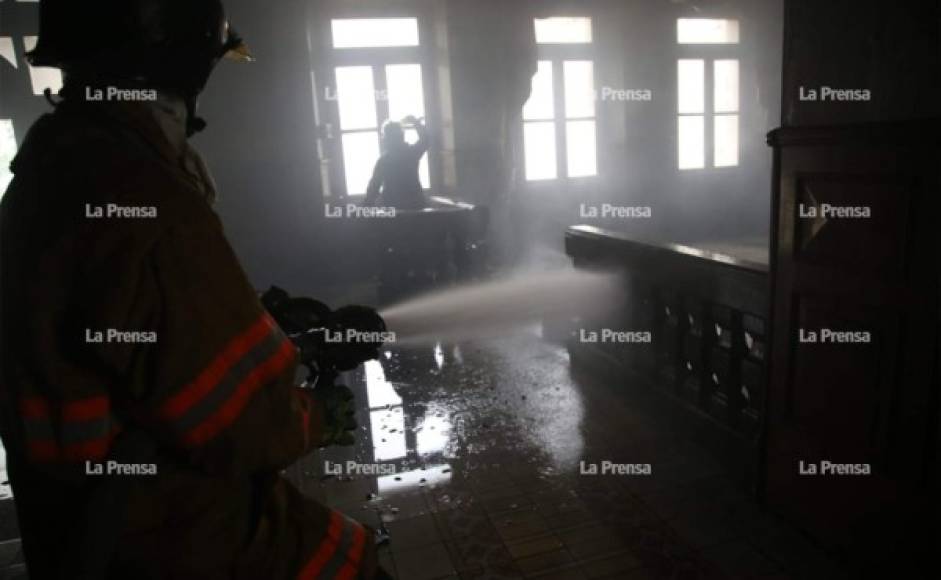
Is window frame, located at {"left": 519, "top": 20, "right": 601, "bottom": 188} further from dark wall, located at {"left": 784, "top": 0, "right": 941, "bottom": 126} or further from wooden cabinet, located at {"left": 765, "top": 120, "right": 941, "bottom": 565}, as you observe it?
wooden cabinet, located at {"left": 765, "top": 120, "right": 941, "bottom": 565}

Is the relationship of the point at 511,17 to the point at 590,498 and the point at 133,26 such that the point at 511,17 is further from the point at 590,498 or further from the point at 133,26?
the point at 133,26

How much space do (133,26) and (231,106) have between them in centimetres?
886

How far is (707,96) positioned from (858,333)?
11.7m

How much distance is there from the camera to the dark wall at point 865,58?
2275 mm

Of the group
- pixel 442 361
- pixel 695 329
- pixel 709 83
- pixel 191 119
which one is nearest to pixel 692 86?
pixel 709 83

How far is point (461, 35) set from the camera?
1053 centimetres

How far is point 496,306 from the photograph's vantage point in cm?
847

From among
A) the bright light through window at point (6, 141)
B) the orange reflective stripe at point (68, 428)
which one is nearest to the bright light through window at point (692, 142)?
the bright light through window at point (6, 141)

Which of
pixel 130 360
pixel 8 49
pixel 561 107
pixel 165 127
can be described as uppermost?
pixel 8 49

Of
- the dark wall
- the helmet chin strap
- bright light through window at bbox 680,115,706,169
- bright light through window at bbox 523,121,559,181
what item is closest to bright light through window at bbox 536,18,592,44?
bright light through window at bbox 523,121,559,181

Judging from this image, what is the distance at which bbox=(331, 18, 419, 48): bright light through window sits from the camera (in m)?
10.6

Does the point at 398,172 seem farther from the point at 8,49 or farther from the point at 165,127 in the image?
the point at 165,127

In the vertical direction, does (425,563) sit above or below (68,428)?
below

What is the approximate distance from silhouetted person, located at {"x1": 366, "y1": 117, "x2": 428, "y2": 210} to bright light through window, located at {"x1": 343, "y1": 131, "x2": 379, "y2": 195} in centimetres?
182
